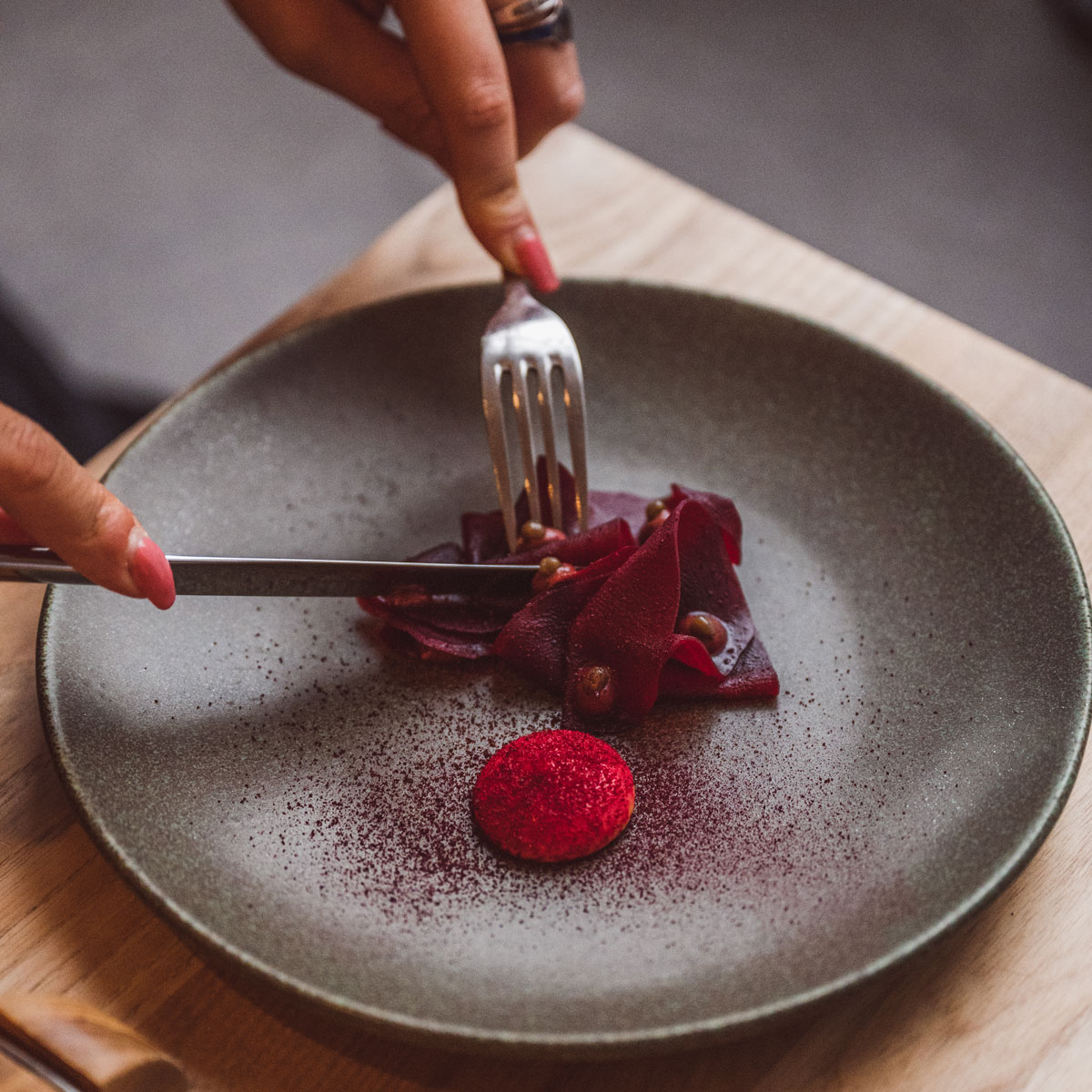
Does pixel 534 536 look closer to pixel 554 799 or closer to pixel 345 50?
pixel 554 799

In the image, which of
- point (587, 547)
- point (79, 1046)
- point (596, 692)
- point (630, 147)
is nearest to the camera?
point (79, 1046)

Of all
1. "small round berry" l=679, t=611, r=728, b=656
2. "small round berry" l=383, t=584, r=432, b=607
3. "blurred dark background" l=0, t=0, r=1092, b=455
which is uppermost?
"small round berry" l=383, t=584, r=432, b=607

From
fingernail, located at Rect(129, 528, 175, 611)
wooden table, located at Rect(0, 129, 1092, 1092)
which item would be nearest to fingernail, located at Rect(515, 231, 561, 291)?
fingernail, located at Rect(129, 528, 175, 611)

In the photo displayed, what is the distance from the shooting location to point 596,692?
119cm

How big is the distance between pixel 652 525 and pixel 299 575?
0.41 m

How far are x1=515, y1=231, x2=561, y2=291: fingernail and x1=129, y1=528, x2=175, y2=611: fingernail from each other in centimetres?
65

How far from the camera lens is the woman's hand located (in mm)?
1397

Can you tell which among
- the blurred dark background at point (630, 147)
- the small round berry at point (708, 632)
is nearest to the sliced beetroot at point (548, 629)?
the small round berry at point (708, 632)

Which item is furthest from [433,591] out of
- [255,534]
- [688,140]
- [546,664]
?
[688,140]

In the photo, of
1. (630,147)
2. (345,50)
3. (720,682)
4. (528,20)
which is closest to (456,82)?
(528,20)

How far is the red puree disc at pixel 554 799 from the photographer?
107 cm

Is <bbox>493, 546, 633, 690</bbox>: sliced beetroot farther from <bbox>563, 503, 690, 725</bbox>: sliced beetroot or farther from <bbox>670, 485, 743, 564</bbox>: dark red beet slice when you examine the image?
<bbox>670, 485, 743, 564</bbox>: dark red beet slice

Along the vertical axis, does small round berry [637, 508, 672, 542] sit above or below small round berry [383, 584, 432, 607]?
below

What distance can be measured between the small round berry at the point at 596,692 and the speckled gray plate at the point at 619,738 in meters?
0.05
